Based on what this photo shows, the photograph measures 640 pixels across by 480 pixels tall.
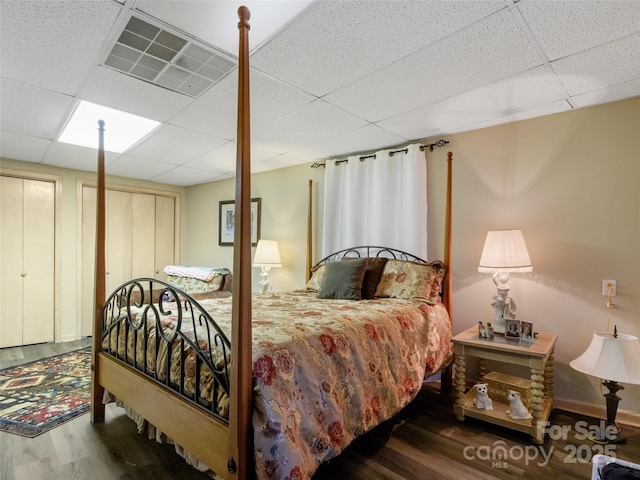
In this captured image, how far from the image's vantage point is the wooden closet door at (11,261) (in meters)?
4.14

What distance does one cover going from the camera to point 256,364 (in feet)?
4.59

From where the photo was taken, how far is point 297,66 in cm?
205

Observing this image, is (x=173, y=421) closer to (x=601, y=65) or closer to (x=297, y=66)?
(x=297, y=66)

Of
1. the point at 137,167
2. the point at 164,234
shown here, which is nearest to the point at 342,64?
the point at 137,167

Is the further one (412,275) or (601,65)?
(412,275)

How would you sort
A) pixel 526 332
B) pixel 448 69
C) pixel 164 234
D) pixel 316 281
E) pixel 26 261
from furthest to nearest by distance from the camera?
pixel 164 234 → pixel 26 261 → pixel 316 281 → pixel 526 332 → pixel 448 69

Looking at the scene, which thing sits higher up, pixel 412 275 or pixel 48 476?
pixel 412 275

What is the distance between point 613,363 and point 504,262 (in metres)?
0.82

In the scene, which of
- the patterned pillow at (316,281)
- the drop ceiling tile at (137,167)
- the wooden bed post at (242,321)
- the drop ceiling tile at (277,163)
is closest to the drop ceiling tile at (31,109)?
the drop ceiling tile at (137,167)

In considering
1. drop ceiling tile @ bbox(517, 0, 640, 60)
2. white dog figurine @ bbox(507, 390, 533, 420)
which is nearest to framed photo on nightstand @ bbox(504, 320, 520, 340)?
white dog figurine @ bbox(507, 390, 533, 420)

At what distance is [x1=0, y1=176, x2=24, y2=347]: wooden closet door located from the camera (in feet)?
13.6

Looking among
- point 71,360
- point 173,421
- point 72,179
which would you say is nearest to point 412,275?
point 173,421

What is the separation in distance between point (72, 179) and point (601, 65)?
217 inches

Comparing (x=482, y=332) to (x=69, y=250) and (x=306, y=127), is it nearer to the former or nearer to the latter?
(x=306, y=127)
